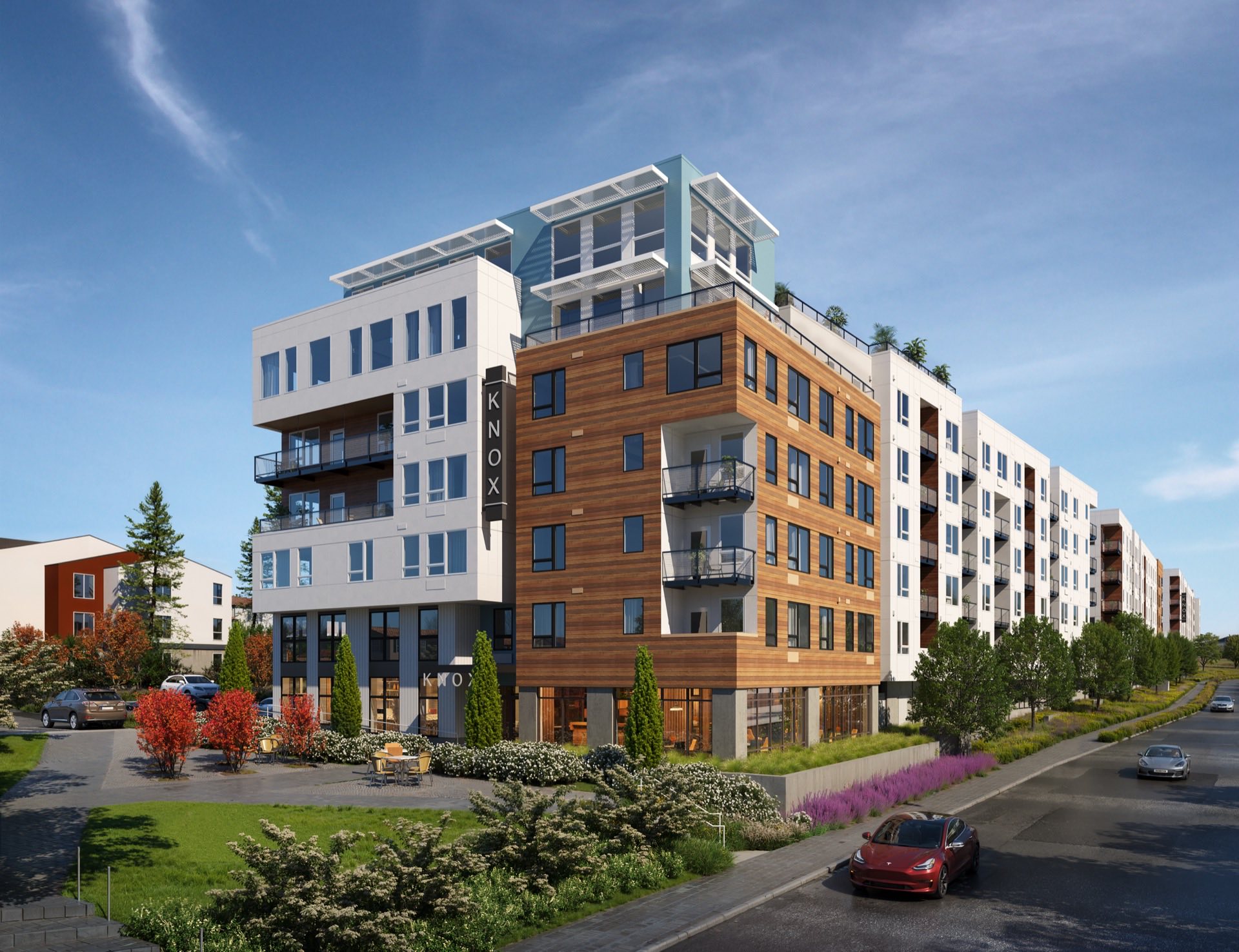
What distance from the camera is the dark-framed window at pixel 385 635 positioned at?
42.8 m

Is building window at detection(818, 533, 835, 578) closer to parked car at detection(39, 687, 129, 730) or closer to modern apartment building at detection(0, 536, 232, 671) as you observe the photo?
parked car at detection(39, 687, 129, 730)

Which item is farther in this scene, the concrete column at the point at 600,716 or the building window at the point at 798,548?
the building window at the point at 798,548

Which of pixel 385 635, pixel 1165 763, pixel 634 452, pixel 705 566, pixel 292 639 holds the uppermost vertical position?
pixel 634 452

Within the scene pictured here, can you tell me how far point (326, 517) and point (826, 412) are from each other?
22.2 metres

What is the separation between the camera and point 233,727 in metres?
33.0

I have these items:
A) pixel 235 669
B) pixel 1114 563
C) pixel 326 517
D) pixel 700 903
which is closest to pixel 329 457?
pixel 326 517

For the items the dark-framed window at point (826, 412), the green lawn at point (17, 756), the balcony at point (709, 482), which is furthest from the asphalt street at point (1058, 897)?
the green lawn at point (17, 756)

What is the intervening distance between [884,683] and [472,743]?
23.2m

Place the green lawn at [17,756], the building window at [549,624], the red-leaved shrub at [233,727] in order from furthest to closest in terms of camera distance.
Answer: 1. the building window at [549,624]
2. the red-leaved shrub at [233,727]
3. the green lawn at [17,756]

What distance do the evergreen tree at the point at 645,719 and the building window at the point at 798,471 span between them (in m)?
9.84

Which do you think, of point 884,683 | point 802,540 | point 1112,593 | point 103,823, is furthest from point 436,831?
point 1112,593

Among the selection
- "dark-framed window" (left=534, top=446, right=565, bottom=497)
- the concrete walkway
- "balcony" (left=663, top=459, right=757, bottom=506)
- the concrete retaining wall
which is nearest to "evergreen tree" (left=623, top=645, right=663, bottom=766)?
the concrete retaining wall

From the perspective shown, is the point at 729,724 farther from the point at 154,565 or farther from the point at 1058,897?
the point at 154,565

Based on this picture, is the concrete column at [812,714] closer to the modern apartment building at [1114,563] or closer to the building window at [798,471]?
the building window at [798,471]
